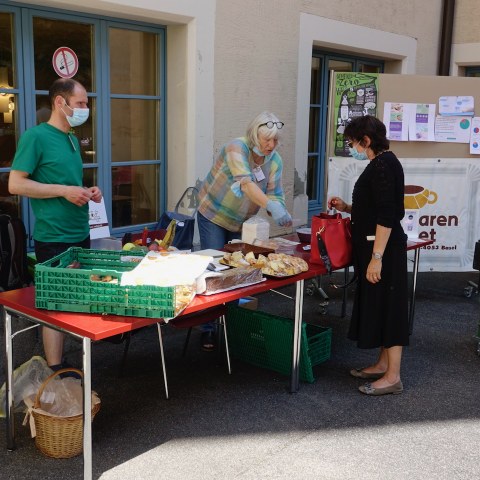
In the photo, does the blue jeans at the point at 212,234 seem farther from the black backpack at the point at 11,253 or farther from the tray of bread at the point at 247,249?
the black backpack at the point at 11,253

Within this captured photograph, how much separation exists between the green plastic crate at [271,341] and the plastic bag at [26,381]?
1253 millimetres

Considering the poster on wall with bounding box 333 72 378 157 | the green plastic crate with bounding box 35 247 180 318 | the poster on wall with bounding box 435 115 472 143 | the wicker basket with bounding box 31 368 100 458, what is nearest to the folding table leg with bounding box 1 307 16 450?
the wicker basket with bounding box 31 368 100 458

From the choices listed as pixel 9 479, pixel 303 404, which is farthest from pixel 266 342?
pixel 9 479

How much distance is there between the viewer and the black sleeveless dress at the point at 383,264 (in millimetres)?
3375

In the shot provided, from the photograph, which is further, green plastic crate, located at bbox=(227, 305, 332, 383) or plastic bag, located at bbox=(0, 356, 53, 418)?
green plastic crate, located at bbox=(227, 305, 332, 383)

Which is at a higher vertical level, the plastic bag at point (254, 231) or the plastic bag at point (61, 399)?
the plastic bag at point (254, 231)

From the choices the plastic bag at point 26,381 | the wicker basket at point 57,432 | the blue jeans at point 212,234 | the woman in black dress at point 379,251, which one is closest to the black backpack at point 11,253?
the plastic bag at point 26,381

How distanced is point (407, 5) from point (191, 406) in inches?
234

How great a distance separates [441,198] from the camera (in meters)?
5.57

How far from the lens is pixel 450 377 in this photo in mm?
3980

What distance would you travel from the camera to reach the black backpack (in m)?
3.97

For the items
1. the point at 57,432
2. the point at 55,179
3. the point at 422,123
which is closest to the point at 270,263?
the point at 55,179

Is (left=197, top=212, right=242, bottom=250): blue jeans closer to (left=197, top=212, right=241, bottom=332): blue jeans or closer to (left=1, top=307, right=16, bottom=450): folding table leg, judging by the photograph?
(left=197, top=212, right=241, bottom=332): blue jeans

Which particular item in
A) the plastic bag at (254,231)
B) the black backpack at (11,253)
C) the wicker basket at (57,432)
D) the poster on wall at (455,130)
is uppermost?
the poster on wall at (455,130)
